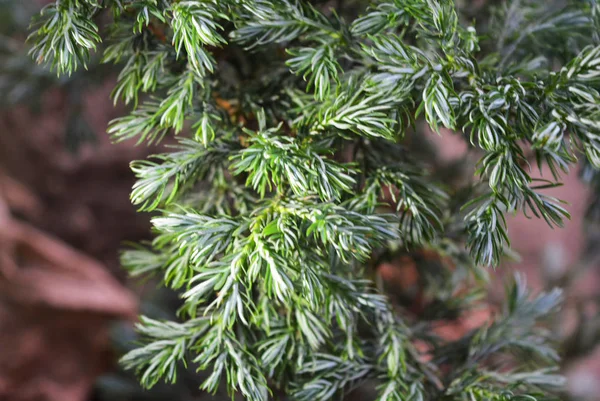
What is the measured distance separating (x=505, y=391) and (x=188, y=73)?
0.64m

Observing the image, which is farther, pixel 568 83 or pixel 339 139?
pixel 339 139

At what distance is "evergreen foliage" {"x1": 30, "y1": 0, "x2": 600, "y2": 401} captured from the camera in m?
0.65

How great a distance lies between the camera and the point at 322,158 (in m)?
0.69

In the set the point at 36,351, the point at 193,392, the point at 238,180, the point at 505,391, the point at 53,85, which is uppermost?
the point at 53,85

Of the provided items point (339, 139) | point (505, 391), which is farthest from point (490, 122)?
point (505, 391)

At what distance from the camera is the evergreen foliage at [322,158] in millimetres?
649

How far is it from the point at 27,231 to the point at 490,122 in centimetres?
154

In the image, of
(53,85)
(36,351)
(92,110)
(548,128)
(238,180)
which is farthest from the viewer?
(92,110)

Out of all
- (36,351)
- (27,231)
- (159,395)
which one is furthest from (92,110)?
(159,395)

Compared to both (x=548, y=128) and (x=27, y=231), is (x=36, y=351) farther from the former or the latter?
(x=548, y=128)

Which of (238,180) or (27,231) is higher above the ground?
(238,180)

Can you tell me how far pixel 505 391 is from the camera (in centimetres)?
75

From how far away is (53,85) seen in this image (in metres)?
1.52

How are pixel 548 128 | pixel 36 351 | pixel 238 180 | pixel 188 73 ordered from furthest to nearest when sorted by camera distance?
pixel 36 351 < pixel 238 180 < pixel 188 73 < pixel 548 128
